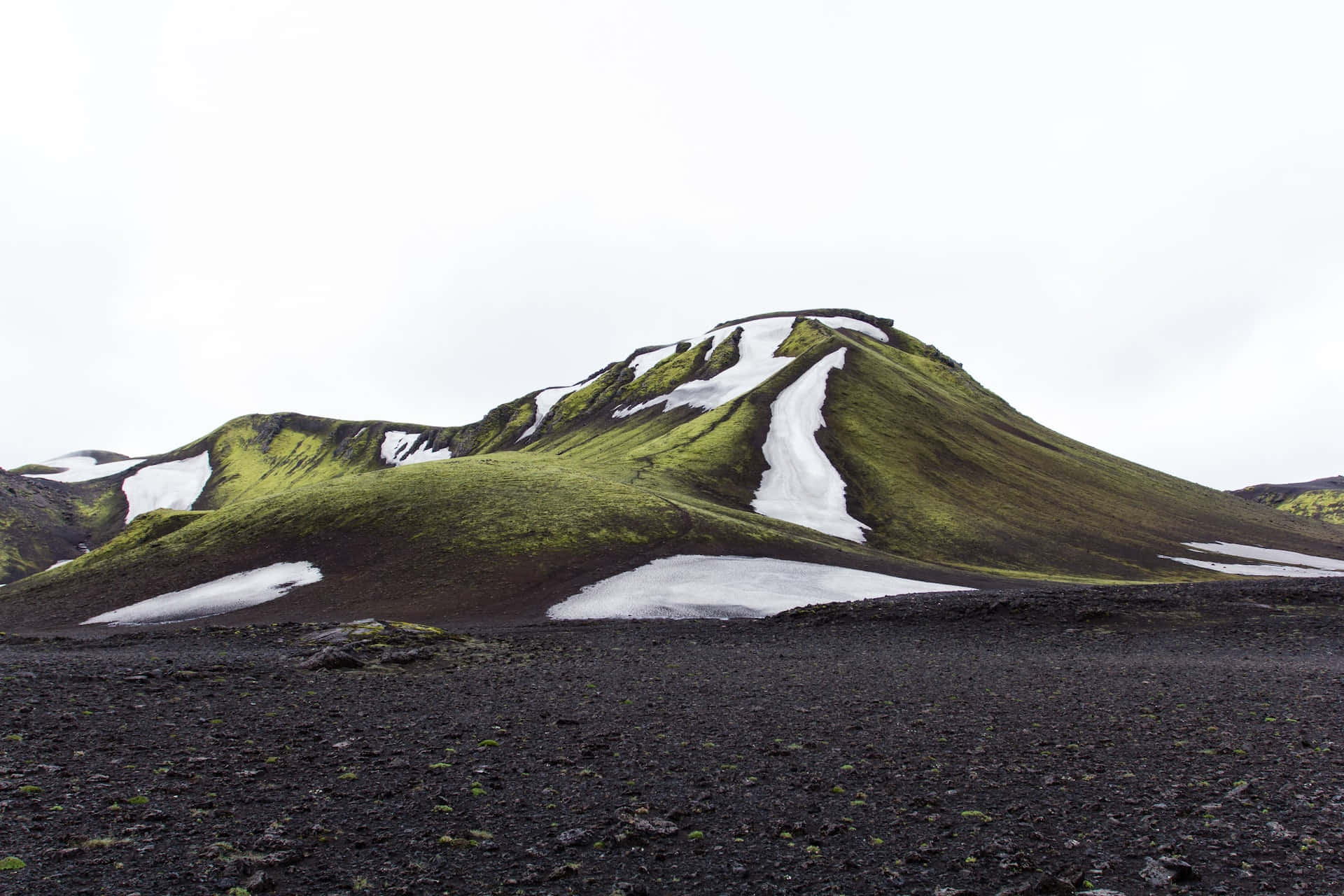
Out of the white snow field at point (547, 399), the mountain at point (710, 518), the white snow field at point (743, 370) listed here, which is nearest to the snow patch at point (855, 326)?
the white snow field at point (743, 370)

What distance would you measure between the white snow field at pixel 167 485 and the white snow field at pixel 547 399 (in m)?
85.1

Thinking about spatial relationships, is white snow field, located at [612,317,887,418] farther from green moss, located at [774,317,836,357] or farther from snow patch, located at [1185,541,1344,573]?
snow patch, located at [1185,541,1344,573]

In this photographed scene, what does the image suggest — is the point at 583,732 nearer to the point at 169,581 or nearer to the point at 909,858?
the point at 909,858

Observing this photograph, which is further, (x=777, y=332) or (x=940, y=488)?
(x=777, y=332)

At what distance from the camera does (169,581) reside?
43281 millimetres

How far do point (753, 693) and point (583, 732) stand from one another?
531 centimetres

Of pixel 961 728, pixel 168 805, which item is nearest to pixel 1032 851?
pixel 961 728

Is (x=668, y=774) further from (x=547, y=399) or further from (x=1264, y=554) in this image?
(x=547, y=399)

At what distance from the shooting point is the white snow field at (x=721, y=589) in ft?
110

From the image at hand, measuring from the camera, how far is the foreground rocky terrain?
7766mm

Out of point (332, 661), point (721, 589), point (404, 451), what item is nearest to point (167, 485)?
point (404, 451)

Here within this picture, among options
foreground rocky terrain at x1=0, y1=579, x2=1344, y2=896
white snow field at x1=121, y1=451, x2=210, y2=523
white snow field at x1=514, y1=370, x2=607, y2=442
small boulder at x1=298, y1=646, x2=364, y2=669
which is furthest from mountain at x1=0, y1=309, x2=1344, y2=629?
white snow field at x1=121, y1=451, x2=210, y2=523

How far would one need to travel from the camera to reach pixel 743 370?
11012cm

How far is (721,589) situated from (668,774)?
25.8m
